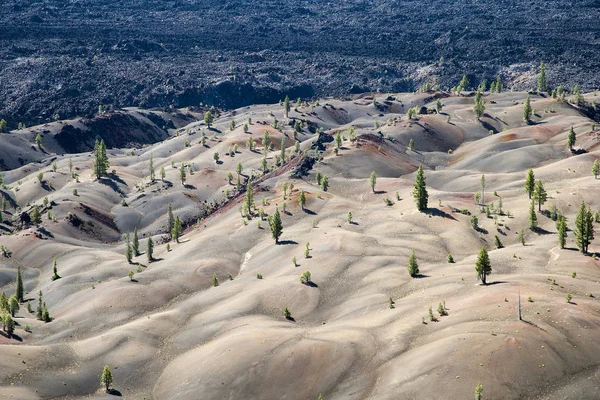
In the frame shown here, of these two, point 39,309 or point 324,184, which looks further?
point 324,184

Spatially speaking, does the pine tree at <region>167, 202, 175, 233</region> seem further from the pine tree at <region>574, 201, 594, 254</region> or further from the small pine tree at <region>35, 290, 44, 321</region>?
the pine tree at <region>574, 201, 594, 254</region>

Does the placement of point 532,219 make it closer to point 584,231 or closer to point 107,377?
point 584,231

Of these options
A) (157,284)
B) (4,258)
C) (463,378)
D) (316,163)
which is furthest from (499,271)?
(4,258)

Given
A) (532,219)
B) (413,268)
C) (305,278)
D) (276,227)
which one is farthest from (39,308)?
(532,219)

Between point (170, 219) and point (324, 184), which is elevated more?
point (324, 184)

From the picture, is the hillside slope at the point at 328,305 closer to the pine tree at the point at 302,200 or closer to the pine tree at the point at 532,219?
the pine tree at the point at 532,219

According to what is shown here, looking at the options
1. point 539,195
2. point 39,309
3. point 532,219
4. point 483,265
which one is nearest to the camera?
point 483,265

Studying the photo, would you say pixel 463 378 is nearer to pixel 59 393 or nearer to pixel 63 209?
pixel 59 393

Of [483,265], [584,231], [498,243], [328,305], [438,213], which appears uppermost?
[483,265]

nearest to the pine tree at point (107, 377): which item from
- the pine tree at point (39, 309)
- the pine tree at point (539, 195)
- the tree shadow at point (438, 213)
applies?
the pine tree at point (39, 309)
